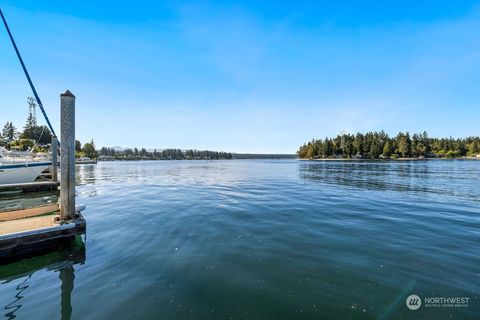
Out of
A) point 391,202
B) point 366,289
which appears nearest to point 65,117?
point 366,289

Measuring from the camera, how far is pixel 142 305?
18.9 ft

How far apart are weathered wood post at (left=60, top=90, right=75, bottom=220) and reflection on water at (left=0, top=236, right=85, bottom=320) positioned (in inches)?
55.4

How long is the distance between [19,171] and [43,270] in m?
26.6

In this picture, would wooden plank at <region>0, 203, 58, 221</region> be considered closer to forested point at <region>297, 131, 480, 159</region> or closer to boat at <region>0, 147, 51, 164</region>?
boat at <region>0, 147, 51, 164</region>

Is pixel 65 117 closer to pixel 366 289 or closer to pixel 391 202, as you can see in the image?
pixel 366 289

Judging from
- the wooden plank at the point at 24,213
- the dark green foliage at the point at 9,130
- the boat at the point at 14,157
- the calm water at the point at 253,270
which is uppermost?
the dark green foliage at the point at 9,130

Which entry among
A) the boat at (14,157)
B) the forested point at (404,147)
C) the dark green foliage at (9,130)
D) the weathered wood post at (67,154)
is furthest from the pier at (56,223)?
the forested point at (404,147)

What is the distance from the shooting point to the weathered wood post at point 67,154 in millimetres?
9578

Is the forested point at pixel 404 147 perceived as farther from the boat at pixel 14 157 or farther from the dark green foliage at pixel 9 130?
the dark green foliage at pixel 9 130

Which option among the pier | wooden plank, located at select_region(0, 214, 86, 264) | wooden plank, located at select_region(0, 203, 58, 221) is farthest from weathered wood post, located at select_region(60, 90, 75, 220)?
wooden plank, located at select_region(0, 203, 58, 221)

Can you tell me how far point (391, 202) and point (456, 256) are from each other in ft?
35.8

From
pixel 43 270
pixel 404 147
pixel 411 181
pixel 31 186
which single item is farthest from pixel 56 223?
pixel 404 147

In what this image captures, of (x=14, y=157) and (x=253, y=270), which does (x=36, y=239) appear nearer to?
(x=253, y=270)

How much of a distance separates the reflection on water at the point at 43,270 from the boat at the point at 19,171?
23541 mm
